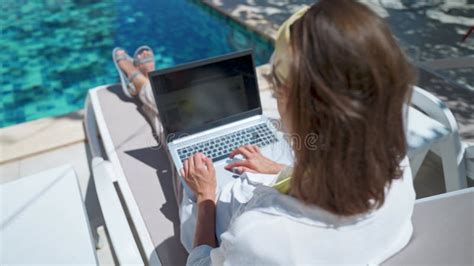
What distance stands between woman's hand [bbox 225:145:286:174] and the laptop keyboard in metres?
0.09

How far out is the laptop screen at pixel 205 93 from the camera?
1.43 metres

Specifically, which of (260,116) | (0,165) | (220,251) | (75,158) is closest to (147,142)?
(260,116)

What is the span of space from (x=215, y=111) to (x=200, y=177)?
412 millimetres

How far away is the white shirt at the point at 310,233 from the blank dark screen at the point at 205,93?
76 centimetres

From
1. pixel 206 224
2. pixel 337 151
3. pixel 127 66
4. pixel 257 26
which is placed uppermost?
pixel 337 151

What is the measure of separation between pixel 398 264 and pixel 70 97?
11.6ft

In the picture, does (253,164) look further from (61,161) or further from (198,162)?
(61,161)

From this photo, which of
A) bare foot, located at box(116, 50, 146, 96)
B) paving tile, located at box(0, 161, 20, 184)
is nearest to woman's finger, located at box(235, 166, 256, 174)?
bare foot, located at box(116, 50, 146, 96)

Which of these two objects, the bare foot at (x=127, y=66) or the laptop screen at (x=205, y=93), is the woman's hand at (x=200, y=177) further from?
the bare foot at (x=127, y=66)

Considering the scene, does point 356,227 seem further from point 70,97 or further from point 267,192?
point 70,97

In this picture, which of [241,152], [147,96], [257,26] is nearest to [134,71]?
[147,96]

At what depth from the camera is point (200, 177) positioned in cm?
122

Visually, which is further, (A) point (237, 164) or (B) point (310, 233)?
(A) point (237, 164)

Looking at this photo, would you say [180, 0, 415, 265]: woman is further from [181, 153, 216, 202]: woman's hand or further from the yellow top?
[181, 153, 216, 202]: woman's hand
